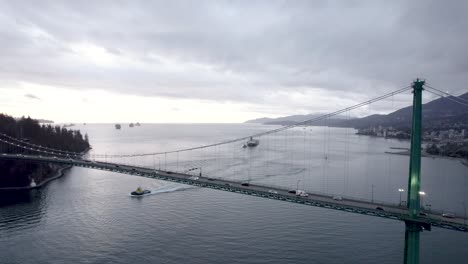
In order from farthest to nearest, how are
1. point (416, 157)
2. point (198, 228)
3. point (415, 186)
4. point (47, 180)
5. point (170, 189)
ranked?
point (47, 180), point (170, 189), point (198, 228), point (416, 157), point (415, 186)

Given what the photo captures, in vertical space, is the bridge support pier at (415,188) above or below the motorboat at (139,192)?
above

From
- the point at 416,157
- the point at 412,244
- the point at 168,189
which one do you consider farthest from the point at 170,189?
the point at 416,157

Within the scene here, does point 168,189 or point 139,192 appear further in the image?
point 168,189

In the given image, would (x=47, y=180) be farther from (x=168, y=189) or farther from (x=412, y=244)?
(x=412, y=244)

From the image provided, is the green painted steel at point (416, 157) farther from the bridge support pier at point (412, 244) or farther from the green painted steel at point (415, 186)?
the bridge support pier at point (412, 244)

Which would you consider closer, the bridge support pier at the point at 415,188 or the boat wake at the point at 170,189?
the bridge support pier at the point at 415,188

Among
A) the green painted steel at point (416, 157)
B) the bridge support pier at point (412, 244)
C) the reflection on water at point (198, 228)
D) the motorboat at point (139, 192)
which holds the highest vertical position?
the green painted steel at point (416, 157)

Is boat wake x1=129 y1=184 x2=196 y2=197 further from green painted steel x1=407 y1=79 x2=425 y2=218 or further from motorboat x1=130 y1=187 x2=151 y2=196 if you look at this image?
green painted steel x1=407 y1=79 x2=425 y2=218

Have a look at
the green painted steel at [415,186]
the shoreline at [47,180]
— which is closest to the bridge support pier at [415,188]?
the green painted steel at [415,186]

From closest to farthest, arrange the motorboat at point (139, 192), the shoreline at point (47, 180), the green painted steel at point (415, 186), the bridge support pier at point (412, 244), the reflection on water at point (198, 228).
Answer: the bridge support pier at point (412, 244), the green painted steel at point (415, 186), the reflection on water at point (198, 228), the motorboat at point (139, 192), the shoreline at point (47, 180)

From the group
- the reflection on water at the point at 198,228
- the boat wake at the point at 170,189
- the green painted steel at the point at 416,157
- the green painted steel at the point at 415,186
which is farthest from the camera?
the boat wake at the point at 170,189
